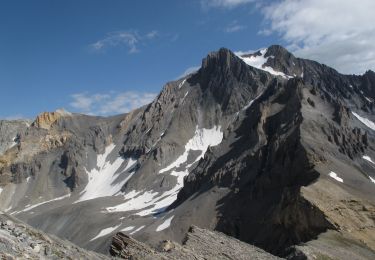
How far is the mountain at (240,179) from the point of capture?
67938mm

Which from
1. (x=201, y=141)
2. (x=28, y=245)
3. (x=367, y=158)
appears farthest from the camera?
(x=201, y=141)

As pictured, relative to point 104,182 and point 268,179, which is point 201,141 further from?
point 268,179

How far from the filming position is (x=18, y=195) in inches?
7653

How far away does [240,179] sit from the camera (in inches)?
4469

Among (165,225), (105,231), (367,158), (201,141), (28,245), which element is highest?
(201,141)

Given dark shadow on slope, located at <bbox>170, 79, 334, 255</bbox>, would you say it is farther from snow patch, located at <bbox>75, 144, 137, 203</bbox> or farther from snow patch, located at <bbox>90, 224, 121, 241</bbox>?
snow patch, located at <bbox>75, 144, 137, 203</bbox>

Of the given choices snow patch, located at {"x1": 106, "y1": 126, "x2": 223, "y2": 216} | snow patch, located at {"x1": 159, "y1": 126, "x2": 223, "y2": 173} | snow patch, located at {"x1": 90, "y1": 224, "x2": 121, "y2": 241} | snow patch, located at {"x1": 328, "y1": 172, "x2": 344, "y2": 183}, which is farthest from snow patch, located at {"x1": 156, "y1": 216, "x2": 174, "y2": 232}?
snow patch, located at {"x1": 159, "y1": 126, "x2": 223, "y2": 173}

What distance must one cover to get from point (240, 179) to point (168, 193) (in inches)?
1860

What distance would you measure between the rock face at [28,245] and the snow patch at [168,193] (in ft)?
408

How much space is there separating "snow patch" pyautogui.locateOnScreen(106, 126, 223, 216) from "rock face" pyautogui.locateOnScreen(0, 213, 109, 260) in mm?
124467

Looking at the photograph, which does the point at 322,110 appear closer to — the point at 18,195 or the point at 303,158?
the point at 303,158

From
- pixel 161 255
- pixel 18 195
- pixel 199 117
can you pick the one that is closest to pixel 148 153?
pixel 199 117

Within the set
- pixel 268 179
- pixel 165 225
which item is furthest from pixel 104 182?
pixel 268 179

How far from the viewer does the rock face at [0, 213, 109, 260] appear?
12016 mm
